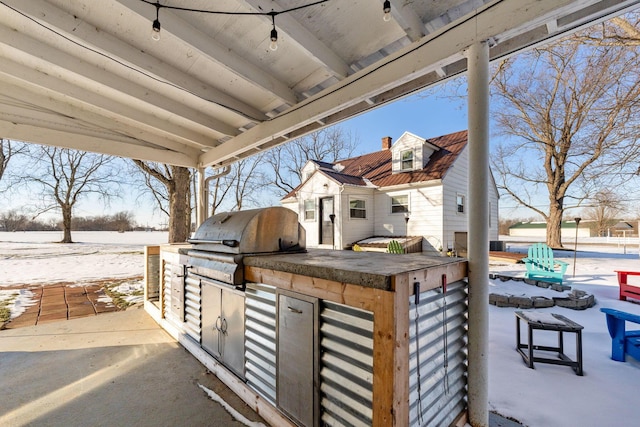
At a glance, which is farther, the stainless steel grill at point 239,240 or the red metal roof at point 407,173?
the red metal roof at point 407,173

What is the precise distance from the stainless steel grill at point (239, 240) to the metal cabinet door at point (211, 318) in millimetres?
165

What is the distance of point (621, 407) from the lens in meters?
1.99

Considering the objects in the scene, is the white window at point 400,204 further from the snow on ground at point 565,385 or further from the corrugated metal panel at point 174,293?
the corrugated metal panel at point 174,293

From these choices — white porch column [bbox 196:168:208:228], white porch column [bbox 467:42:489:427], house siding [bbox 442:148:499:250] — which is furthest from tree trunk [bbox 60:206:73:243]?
white porch column [bbox 467:42:489:427]

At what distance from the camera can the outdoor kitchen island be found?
4.25 ft

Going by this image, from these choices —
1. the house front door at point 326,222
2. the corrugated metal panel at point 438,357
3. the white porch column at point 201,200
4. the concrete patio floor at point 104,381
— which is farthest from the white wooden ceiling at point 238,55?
the house front door at point 326,222

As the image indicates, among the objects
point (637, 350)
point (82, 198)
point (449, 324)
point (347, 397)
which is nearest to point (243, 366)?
point (347, 397)

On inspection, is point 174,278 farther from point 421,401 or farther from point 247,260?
point 421,401

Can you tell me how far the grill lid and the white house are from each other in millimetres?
7392

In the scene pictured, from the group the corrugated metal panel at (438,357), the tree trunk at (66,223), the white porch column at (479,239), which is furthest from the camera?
the tree trunk at (66,223)

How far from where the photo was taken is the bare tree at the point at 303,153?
57.9 feet

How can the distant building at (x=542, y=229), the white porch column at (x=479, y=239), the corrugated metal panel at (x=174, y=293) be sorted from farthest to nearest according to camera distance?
the distant building at (x=542, y=229), the corrugated metal panel at (x=174, y=293), the white porch column at (x=479, y=239)

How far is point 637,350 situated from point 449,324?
2.30 meters

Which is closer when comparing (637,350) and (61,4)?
(61,4)
